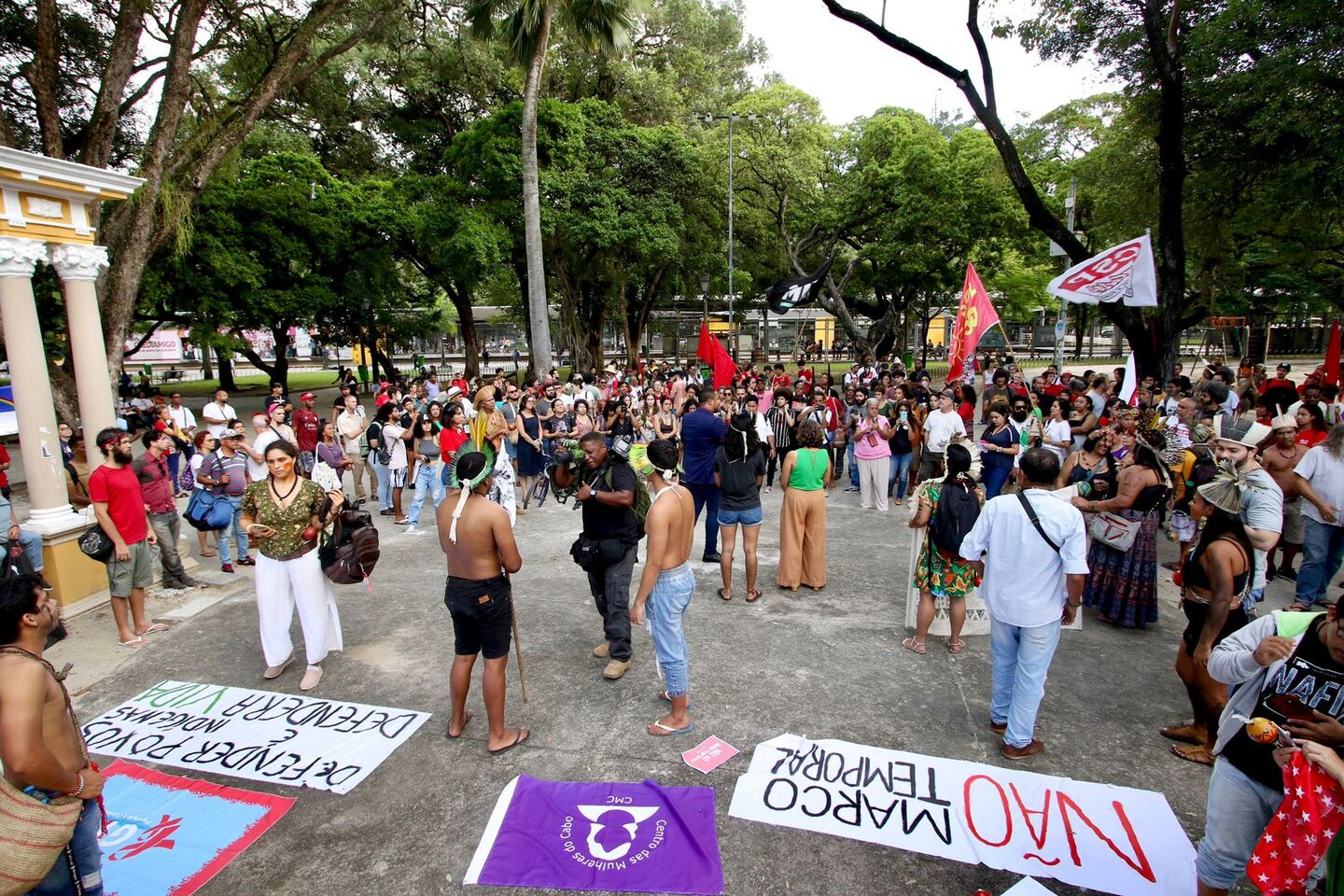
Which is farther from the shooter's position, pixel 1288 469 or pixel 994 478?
pixel 994 478

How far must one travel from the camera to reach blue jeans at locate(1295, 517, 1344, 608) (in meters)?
6.06

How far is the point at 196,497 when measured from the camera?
723 centimetres

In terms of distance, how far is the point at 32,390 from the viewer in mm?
6734

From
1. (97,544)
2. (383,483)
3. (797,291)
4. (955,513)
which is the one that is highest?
(797,291)

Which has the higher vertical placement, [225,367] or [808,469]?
[225,367]

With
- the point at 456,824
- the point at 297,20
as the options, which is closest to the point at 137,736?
the point at 456,824

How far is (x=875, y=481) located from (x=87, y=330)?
955cm

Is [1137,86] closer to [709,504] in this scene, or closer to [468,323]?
[709,504]

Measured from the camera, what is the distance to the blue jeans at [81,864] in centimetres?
266

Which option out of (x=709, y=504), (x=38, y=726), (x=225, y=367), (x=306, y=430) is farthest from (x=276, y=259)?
(x=38, y=726)

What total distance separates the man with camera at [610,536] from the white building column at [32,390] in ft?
17.7

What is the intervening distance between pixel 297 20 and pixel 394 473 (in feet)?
33.9

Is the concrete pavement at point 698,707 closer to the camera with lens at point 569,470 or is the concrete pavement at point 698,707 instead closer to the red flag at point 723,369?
the camera with lens at point 569,470

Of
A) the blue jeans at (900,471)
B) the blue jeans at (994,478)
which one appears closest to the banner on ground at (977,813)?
the blue jeans at (994,478)
